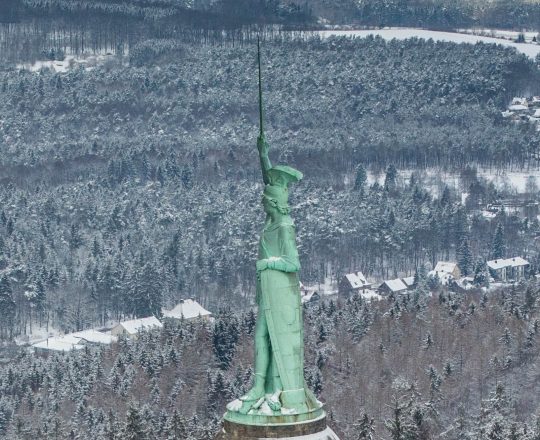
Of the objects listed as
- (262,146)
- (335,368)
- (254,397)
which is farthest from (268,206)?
(335,368)

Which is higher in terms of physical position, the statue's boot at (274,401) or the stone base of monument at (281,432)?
the statue's boot at (274,401)

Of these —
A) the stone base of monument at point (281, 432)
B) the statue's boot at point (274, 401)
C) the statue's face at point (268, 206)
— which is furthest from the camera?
the statue's face at point (268, 206)

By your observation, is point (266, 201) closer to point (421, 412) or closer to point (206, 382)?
point (421, 412)

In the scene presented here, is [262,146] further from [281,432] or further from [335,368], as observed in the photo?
[335,368]

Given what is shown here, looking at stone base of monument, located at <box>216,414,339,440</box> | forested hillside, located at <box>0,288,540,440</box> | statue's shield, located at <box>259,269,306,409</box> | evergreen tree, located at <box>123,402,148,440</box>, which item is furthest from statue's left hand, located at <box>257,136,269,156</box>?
forested hillside, located at <box>0,288,540,440</box>

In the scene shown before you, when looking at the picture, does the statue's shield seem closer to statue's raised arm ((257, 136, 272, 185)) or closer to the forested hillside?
statue's raised arm ((257, 136, 272, 185))

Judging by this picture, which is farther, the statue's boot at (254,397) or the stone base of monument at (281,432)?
the statue's boot at (254,397)

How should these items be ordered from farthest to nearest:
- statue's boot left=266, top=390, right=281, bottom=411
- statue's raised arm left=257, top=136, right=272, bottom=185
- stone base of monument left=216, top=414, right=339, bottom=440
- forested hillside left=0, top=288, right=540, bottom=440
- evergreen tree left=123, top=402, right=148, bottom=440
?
forested hillside left=0, top=288, right=540, bottom=440 → evergreen tree left=123, top=402, right=148, bottom=440 → statue's raised arm left=257, top=136, right=272, bottom=185 → statue's boot left=266, top=390, right=281, bottom=411 → stone base of monument left=216, top=414, right=339, bottom=440

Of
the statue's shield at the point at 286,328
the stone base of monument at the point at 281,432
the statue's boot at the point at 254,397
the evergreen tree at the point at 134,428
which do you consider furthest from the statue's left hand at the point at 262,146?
the evergreen tree at the point at 134,428

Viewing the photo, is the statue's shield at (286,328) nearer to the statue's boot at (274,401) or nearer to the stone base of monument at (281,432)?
the statue's boot at (274,401)
